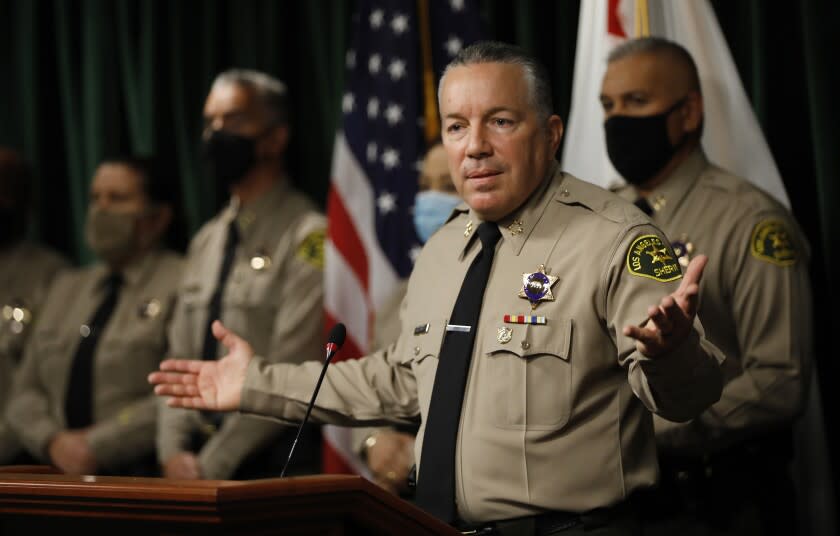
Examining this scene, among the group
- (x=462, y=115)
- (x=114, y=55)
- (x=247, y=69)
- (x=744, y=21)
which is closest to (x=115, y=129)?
(x=114, y=55)

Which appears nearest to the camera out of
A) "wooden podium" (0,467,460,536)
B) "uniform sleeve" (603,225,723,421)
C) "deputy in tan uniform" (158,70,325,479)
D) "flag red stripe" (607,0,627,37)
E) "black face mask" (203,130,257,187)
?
"wooden podium" (0,467,460,536)

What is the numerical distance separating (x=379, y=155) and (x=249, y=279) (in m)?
0.70

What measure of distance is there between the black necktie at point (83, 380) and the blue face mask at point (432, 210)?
153 centimetres

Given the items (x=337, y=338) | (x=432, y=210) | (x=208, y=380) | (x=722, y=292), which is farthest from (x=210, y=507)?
(x=432, y=210)

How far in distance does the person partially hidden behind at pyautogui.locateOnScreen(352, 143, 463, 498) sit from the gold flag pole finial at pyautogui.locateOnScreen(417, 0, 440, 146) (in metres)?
0.36

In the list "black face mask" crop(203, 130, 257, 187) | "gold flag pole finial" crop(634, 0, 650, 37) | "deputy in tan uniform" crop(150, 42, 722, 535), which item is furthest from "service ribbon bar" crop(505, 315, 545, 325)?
"black face mask" crop(203, 130, 257, 187)

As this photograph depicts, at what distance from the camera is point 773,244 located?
3.09 metres

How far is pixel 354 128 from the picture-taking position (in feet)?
14.3

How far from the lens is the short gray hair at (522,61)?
8.30 feet

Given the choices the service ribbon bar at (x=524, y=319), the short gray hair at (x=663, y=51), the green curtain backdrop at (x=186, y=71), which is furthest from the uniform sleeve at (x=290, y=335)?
the service ribbon bar at (x=524, y=319)

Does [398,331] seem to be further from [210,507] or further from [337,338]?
[210,507]

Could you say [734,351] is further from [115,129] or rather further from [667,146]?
[115,129]

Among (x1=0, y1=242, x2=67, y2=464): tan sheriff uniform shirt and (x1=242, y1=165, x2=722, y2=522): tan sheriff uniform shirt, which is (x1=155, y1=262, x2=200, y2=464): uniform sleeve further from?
(x1=242, y1=165, x2=722, y2=522): tan sheriff uniform shirt

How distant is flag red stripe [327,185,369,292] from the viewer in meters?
4.16
